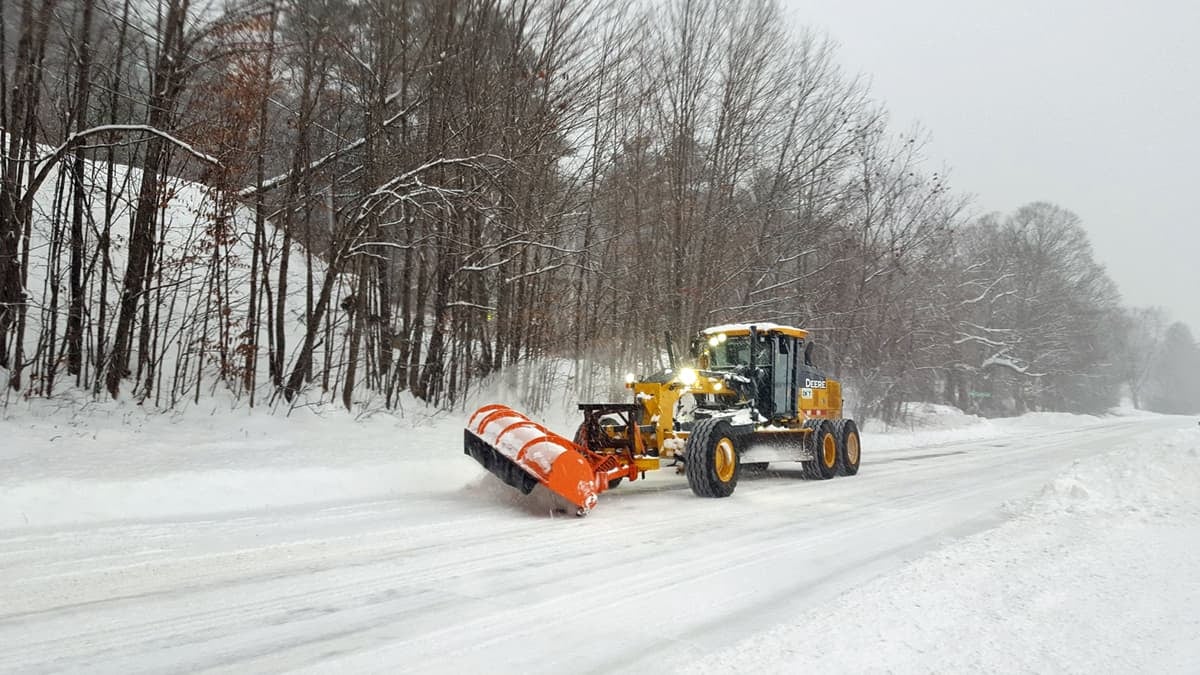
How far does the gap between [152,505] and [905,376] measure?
26.7 meters

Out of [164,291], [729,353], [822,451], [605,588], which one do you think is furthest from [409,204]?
[605,588]

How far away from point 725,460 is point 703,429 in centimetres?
61

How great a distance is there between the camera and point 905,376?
94.3 feet

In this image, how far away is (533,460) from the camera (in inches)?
301

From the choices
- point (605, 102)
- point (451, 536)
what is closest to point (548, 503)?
point (451, 536)

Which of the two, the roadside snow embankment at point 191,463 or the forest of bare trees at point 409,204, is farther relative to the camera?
the forest of bare trees at point 409,204

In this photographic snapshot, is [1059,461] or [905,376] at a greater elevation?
[905,376]

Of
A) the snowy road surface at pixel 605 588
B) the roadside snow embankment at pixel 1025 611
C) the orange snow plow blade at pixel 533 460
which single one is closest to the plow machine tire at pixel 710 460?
the snowy road surface at pixel 605 588

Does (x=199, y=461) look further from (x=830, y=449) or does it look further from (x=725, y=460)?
(x=830, y=449)

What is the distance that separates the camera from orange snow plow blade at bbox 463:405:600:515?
24.6 feet

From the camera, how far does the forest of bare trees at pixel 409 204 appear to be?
10.0 m

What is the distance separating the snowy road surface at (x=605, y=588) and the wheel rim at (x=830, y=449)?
3.68 metres

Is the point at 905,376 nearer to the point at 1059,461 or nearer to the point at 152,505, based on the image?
the point at 1059,461

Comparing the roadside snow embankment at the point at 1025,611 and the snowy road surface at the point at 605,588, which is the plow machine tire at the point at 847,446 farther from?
the roadside snow embankment at the point at 1025,611
